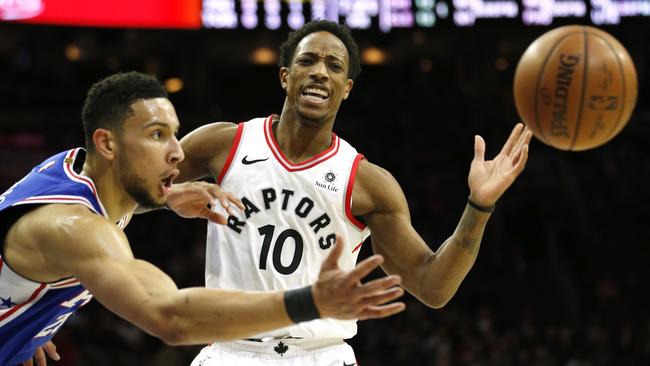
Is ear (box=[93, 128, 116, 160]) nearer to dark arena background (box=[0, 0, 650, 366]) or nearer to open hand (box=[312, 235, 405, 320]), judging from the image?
open hand (box=[312, 235, 405, 320])

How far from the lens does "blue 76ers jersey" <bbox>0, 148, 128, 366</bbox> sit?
332 cm

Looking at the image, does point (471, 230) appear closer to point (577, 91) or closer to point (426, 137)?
point (577, 91)

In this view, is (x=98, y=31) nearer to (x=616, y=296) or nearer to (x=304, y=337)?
(x=616, y=296)

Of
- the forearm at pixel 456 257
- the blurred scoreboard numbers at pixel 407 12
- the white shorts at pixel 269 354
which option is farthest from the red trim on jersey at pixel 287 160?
the blurred scoreboard numbers at pixel 407 12

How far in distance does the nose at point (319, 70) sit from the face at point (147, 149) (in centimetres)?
118

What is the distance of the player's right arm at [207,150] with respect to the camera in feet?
14.9

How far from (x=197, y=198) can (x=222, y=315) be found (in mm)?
1287

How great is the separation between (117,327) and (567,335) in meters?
5.45

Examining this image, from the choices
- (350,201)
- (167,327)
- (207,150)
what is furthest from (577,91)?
(167,327)

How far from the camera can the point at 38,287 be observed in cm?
335

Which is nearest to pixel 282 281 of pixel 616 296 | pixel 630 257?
pixel 616 296

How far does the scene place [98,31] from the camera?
15305mm

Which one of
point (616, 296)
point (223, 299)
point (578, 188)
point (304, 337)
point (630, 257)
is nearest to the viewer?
point (223, 299)

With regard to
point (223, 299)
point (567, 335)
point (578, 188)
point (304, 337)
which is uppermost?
point (223, 299)
